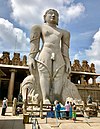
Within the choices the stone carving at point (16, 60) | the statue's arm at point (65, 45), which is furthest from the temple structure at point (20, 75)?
the statue's arm at point (65, 45)

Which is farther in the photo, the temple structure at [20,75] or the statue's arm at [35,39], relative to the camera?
the temple structure at [20,75]

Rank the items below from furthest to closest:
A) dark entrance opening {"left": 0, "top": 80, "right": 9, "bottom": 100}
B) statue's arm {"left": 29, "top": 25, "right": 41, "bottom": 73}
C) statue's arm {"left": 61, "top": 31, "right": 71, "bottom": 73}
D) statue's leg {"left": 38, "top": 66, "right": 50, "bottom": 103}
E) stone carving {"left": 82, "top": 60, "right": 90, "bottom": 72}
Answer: stone carving {"left": 82, "top": 60, "right": 90, "bottom": 72} → dark entrance opening {"left": 0, "top": 80, "right": 9, "bottom": 100} → statue's arm {"left": 61, "top": 31, "right": 71, "bottom": 73} → statue's arm {"left": 29, "top": 25, "right": 41, "bottom": 73} → statue's leg {"left": 38, "top": 66, "right": 50, "bottom": 103}

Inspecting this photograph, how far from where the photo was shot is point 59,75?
11.1 m

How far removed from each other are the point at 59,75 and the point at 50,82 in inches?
27.2

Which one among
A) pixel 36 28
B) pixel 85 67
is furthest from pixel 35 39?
pixel 85 67

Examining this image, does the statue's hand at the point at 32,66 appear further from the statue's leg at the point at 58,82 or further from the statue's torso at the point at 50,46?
the statue's leg at the point at 58,82

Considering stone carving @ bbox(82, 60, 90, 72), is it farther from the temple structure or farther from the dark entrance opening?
the dark entrance opening

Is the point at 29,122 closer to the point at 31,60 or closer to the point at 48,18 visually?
the point at 31,60

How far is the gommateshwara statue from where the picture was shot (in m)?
10.8

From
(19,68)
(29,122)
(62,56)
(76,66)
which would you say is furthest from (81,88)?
(29,122)

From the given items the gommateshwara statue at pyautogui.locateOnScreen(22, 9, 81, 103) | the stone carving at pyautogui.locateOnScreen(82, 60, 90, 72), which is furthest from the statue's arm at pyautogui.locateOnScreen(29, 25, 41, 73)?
the stone carving at pyautogui.locateOnScreen(82, 60, 90, 72)

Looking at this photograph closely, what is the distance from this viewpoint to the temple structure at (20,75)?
23.8 m

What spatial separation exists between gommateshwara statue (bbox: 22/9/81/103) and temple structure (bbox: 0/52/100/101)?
12.3m

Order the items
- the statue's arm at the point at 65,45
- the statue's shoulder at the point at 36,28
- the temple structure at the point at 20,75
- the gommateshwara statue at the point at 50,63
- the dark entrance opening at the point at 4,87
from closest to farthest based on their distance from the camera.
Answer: the gommateshwara statue at the point at 50,63
the statue's shoulder at the point at 36,28
the statue's arm at the point at 65,45
the temple structure at the point at 20,75
the dark entrance opening at the point at 4,87
